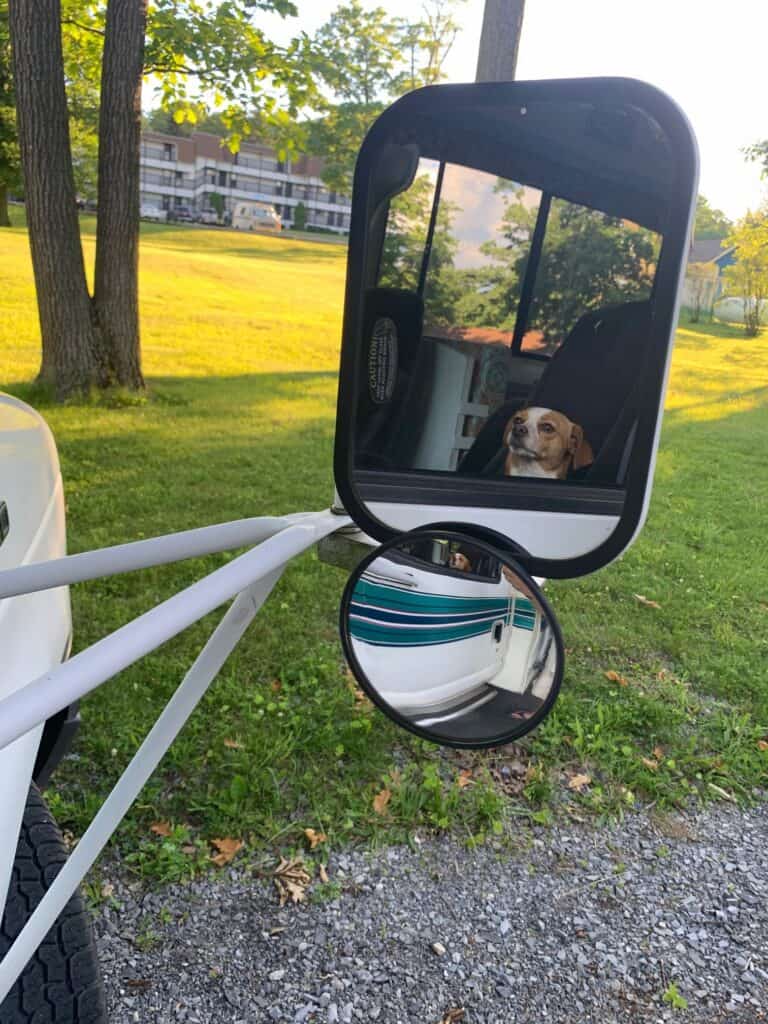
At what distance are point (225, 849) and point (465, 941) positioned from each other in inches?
34.2

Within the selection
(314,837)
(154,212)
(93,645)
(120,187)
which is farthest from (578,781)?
(154,212)

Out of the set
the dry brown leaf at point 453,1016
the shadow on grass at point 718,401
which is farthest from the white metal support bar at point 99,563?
the shadow on grass at point 718,401

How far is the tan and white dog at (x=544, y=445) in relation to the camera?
1357 millimetres

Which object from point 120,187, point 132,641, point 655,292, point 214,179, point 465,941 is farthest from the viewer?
point 214,179

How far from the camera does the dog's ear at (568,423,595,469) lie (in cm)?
136

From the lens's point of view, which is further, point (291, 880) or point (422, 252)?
point (291, 880)

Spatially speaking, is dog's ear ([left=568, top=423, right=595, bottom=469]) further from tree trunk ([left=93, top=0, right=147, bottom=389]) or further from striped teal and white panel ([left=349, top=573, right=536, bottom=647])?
tree trunk ([left=93, top=0, right=147, bottom=389])

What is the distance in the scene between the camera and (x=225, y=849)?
9.12 feet

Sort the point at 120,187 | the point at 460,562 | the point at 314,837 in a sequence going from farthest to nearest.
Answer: the point at 120,187, the point at 314,837, the point at 460,562

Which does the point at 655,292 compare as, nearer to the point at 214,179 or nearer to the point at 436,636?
the point at 436,636

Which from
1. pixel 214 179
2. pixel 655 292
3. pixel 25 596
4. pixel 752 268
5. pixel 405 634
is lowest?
pixel 25 596

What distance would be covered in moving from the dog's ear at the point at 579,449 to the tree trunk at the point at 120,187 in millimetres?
7941

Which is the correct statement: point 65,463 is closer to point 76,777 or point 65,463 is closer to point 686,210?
point 76,777

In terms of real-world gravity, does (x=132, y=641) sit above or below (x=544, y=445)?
below
